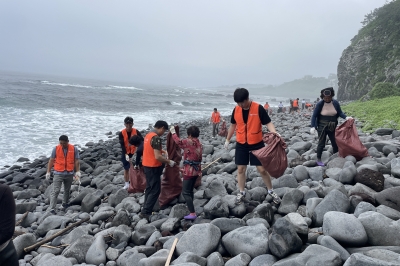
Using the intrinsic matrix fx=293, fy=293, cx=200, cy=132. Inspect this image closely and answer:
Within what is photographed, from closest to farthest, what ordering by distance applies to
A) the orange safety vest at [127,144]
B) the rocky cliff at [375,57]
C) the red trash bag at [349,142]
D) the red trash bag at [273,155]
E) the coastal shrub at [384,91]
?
the red trash bag at [273,155] → the red trash bag at [349,142] → the orange safety vest at [127,144] → the coastal shrub at [384,91] → the rocky cliff at [375,57]

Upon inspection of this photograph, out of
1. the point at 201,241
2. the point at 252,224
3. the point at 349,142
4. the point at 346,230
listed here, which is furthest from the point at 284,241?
the point at 349,142

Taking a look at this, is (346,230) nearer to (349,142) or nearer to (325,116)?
(349,142)

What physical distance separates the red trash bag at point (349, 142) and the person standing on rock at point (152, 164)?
3.46 meters

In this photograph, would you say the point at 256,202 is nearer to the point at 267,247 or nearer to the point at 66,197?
the point at 267,247

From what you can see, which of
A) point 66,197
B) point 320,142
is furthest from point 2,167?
point 320,142

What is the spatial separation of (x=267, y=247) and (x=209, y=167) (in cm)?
451

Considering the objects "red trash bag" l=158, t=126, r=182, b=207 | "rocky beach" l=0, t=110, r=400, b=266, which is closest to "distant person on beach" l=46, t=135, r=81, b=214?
"rocky beach" l=0, t=110, r=400, b=266

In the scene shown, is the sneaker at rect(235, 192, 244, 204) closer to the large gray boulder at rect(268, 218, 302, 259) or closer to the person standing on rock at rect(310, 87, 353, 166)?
the large gray boulder at rect(268, 218, 302, 259)

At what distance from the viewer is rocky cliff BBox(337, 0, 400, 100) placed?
25234 mm

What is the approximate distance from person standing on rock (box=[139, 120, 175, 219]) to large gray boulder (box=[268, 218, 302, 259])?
245 cm

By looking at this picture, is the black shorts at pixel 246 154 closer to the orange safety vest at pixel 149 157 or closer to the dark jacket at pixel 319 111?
the orange safety vest at pixel 149 157

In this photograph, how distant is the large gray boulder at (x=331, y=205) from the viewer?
3789 millimetres

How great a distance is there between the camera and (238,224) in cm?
399

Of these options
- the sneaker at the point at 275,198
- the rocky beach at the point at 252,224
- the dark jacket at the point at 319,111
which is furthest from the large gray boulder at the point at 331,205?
the dark jacket at the point at 319,111
